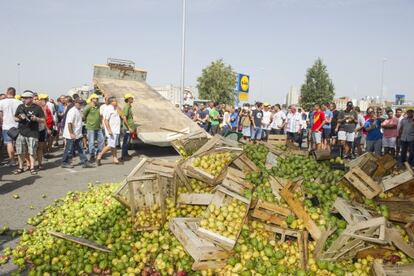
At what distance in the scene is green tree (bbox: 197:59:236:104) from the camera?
5309 centimetres

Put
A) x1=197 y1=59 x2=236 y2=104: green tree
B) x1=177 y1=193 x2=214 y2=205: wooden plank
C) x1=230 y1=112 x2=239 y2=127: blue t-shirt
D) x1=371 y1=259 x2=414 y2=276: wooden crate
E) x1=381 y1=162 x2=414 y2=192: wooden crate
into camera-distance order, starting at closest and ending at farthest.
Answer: x1=371 y1=259 x2=414 y2=276: wooden crate, x1=177 y1=193 x2=214 y2=205: wooden plank, x1=381 y1=162 x2=414 y2=192: wooden crate, x1=230 y1=112 x2=239 y2=127: blue t-shirt, x1=197 y1=59 x2=236 y2=104: green tree

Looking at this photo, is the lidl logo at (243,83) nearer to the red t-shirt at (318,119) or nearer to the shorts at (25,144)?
the red t-shirt at (318,119)

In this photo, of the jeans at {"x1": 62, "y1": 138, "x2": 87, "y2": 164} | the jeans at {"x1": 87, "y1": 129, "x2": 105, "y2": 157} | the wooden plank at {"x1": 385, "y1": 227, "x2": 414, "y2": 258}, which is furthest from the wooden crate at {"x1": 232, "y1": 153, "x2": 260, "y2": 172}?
the jeans at {"x1": 87, "y1": 129, "x2": 105, "y2": 157}

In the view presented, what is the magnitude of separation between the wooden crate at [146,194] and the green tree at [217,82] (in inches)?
1881

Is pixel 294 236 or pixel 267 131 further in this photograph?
pixel 267 131

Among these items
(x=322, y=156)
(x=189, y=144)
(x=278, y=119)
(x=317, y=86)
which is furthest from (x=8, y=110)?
(x=317, y=86)

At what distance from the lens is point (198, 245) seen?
430 centimetres

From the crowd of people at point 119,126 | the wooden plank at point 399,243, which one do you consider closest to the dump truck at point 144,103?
the crowd of people at point 119,126

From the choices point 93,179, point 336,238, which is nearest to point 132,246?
point 336,238

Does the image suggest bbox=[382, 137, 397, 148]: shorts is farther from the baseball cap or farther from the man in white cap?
the man in white cap

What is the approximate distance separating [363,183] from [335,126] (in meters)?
8.40

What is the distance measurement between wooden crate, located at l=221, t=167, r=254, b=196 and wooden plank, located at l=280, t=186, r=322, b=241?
0.60m

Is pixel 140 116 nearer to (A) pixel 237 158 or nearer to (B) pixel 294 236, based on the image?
(A) pixel 237 158

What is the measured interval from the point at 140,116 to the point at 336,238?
32.3 feet
